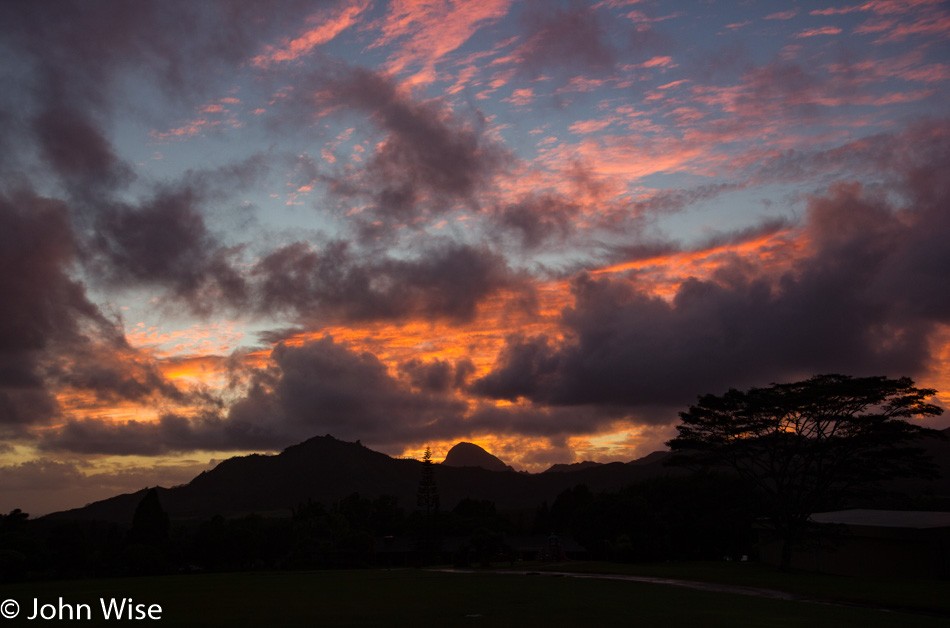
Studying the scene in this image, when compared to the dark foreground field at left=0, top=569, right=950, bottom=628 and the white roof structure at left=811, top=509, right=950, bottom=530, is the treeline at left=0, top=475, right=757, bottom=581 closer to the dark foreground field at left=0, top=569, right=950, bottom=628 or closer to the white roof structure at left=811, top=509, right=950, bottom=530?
the white roof structure at left=811, top=509, right=950, bottom=530

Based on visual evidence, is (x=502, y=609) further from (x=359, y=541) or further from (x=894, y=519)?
(x=359, y=541)

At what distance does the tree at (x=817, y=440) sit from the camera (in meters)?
48.4

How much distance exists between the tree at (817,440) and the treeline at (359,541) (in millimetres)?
7353

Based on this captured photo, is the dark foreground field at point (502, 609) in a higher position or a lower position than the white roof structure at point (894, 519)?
higher

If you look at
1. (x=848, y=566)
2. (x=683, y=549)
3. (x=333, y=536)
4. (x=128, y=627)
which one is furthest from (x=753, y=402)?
(x=333, y=536)

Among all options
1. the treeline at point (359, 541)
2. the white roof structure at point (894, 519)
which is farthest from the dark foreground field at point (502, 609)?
the treeline at point (359, 541)

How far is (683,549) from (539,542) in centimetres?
3366

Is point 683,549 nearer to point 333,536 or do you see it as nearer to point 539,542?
point 539,542

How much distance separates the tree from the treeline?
7353 mm

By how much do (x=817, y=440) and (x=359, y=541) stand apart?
6493cm

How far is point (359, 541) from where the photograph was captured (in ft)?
317

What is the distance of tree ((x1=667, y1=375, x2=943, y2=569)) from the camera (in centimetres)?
4844

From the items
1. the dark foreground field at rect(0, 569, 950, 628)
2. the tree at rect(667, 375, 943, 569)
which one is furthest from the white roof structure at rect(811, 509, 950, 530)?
the dark foreground field at rect(0, 569, 950, 628)

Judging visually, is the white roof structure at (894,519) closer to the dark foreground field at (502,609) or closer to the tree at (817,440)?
the tree at (817,440)
